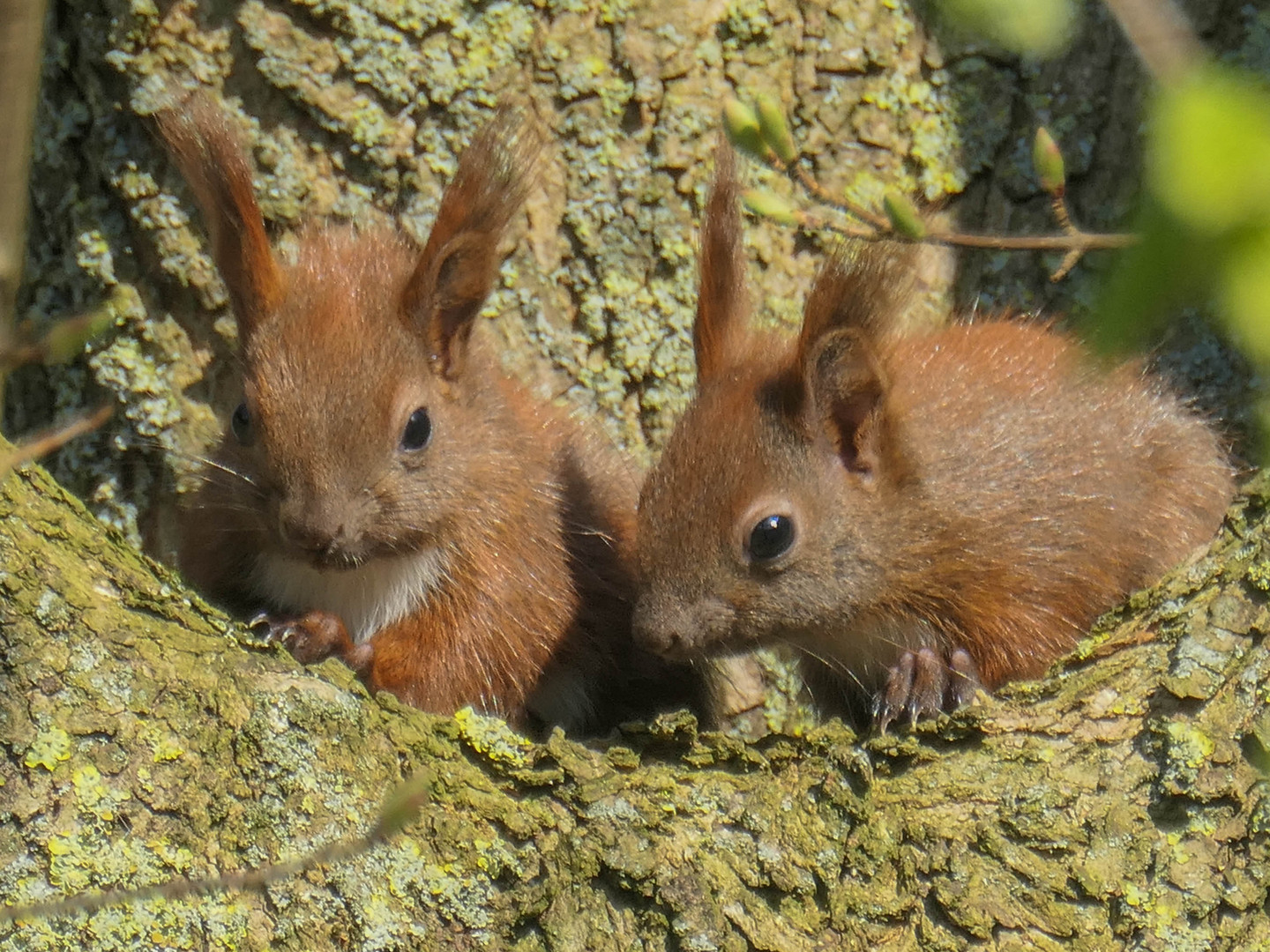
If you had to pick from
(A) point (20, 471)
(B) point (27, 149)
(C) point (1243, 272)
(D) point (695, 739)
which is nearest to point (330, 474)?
(A) point (20, 471)

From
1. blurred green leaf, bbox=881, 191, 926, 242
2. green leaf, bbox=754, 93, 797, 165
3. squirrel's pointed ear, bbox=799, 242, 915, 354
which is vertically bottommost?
squirrel's pointed ear, bbox=799, 242, 915, 354

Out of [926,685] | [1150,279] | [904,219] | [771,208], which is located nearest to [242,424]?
[926,685]

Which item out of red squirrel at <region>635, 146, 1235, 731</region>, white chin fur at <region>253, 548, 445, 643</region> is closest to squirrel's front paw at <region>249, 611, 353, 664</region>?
white chin fur at <region>253, 548, 445, 643</region>

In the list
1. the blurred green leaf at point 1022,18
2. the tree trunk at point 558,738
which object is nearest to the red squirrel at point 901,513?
the tree trunk at point 558,738

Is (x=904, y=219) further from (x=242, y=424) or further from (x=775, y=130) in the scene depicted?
(x=242, y=424)

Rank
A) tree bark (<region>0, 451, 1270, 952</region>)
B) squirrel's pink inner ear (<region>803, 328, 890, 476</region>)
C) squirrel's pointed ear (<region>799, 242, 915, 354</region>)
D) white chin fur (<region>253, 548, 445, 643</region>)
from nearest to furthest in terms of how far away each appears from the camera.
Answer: tree bark (<region>0, 451, 1270, 952</region>) < squirrel's pointed ear (<region>799, 242, 915, 354</region>) < squirrel's pink inner ear (<region>803, 328, 890, 476</region>) < white chin fur (<region>253, 548, 445, 643</region>)

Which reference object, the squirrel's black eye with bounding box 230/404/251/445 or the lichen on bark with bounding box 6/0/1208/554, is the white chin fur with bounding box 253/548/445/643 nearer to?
the squirrel's black eye with bounding box 230/404/251/445

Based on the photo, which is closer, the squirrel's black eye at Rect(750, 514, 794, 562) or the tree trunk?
the tree trunk
